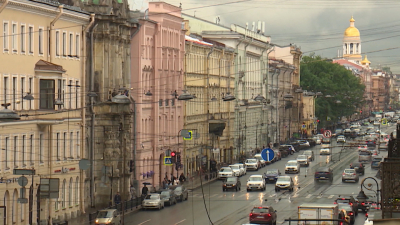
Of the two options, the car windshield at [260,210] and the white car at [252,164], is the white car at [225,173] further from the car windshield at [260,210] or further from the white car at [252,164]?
the car windshield at [260,210]

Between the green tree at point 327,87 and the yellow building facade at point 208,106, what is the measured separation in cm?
6070

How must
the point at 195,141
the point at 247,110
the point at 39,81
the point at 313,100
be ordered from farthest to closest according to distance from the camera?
the point at 313,100
the point at 247,110
the point at 195,141
the point at 39,81

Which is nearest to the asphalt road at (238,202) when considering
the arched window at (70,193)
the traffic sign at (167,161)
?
the traffic sign at (167,161)

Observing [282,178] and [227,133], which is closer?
[282,178]

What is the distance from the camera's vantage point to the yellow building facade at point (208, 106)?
292 ft

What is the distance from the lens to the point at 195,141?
295 feet

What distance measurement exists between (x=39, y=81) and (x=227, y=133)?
5153 cm

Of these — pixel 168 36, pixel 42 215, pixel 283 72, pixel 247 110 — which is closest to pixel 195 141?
A: pixel 168 36

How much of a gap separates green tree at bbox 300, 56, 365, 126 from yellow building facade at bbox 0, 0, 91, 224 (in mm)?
106595

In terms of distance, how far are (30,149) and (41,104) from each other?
233cm

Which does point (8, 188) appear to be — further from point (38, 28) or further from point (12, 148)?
point (38, 28)

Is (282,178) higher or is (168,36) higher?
(168,36)

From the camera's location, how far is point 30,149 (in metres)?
52.5

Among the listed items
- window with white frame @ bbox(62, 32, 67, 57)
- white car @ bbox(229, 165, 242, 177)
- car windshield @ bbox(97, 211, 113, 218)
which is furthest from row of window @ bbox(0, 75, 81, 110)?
white car @ bbox(229, 165, 242, 177)
